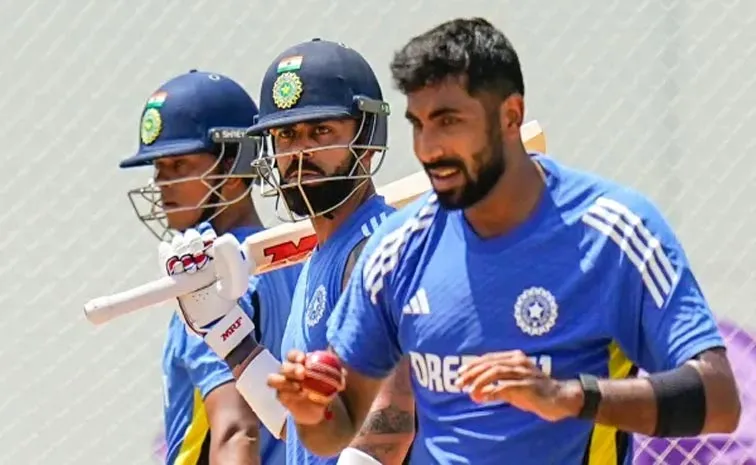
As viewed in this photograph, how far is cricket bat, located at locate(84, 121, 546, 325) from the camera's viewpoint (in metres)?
3.81

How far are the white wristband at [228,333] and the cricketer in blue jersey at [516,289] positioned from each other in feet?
2.34

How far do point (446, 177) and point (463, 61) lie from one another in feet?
0.65

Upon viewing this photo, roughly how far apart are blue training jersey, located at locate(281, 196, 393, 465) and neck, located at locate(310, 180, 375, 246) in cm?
1

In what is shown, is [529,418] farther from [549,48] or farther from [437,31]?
[549,48]

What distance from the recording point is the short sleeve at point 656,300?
9.00 feet

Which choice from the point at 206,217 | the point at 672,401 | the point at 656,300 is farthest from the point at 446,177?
the point at 206,217

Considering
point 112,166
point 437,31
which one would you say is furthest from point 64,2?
point 437,31

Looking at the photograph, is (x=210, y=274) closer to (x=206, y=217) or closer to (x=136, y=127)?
(x=206, y=217)

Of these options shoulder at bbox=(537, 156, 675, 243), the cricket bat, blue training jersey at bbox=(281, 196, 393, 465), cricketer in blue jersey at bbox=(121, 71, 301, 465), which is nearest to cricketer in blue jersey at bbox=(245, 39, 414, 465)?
blue training jersey at bbox=(281, 196, 393, 465)

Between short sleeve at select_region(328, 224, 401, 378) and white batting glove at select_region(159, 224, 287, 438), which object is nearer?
short sleeve at select_region(328, 224, 401, 378)

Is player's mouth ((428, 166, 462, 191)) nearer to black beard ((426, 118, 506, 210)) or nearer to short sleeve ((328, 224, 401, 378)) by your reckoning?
black beard ((426, 118, 506, 210))

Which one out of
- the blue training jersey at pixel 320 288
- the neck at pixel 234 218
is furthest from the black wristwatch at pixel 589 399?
the neck at pixel 234 218

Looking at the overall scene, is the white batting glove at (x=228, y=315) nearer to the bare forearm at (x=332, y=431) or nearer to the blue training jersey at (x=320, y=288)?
the blue training jersey at (x=320, y=288)

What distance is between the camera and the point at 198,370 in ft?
13.2
